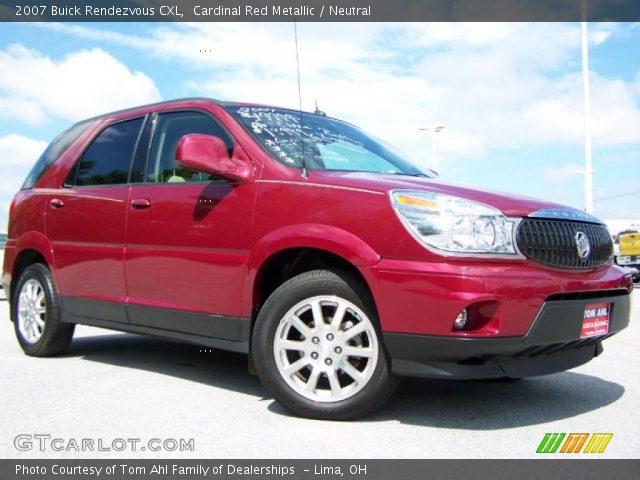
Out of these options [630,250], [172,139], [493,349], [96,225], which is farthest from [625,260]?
[493,349]

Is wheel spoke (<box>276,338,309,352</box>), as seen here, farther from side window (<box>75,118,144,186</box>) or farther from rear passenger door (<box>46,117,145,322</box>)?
side window (<box>75,118,144,186</box>)

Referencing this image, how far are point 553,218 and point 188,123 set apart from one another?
2.50m

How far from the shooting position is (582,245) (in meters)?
3.77

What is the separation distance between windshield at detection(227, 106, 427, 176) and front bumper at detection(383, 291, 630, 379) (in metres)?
1.29

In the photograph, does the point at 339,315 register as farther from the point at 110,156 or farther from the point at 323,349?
the point at 110,156

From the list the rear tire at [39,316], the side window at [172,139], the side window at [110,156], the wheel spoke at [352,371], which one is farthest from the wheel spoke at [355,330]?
the rear tire at [39,316]

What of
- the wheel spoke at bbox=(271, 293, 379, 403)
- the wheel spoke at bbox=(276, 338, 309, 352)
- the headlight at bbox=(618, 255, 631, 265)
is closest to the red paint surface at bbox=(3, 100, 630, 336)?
the wheel spoke at bbox=(271, 293, 379, 403)

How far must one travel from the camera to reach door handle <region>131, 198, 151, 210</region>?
466 cm

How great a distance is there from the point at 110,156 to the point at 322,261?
2.23 meters

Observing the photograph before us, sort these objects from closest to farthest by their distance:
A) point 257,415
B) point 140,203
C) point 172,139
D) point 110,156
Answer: point 257,415, point 140,203, point 172,139, point 110,156

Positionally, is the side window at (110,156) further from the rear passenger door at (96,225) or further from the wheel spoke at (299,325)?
the wheel spoke at (299,325)

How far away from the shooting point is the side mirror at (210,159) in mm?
4055

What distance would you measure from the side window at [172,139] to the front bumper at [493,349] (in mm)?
1874
